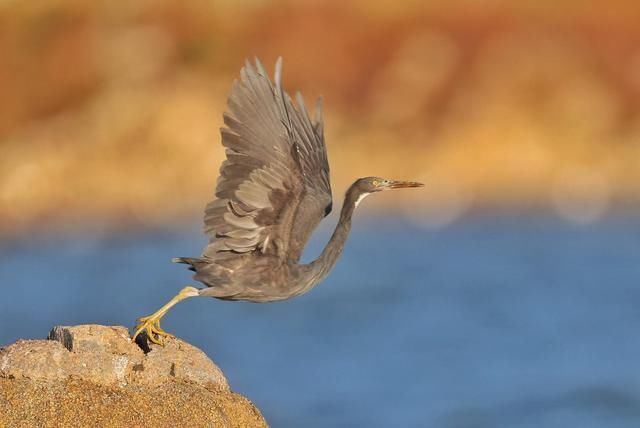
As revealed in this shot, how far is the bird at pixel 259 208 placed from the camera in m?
12.1

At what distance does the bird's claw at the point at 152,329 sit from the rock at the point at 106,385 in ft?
0.41

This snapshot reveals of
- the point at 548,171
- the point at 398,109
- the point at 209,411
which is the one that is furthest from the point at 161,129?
the point at 209,411

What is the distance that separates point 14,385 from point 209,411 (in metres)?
1.33

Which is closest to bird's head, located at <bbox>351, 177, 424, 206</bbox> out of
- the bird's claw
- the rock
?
the bird's claw

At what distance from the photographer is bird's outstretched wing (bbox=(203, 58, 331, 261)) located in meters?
12.1

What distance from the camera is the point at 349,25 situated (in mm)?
45531

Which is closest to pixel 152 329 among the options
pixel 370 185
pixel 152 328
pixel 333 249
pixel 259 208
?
pixel 152 328

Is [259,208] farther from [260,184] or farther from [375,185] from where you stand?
[375,185]

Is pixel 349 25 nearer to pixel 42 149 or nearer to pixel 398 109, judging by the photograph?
pixel 398 109

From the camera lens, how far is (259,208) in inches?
477

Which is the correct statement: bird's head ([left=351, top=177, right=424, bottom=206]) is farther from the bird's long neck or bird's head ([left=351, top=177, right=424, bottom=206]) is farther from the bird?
the bird

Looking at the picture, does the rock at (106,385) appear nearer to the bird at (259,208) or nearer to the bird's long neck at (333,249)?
the bird at (259,208)

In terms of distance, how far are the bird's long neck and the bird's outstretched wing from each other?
19 cm

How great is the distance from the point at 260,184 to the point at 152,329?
1.66 metres
